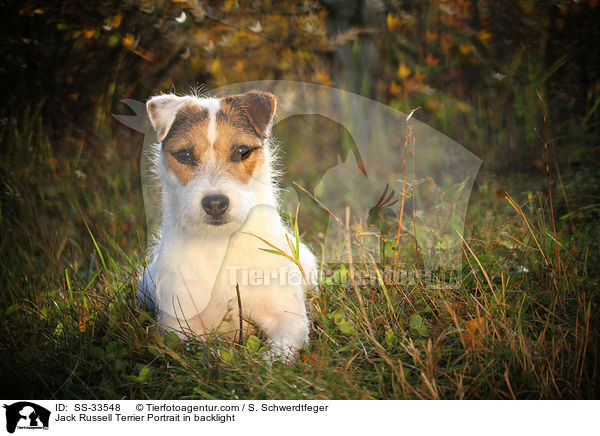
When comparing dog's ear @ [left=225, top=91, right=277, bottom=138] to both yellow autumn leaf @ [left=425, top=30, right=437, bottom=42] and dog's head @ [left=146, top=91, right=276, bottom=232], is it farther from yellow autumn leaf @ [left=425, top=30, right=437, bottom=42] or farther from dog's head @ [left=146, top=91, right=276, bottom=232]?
yellow autumn leaf @ [left=425, top=30, right=437, bottom=42]

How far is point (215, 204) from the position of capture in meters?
2.54

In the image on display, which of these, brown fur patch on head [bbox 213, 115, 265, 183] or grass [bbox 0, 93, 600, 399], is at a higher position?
brown fur patch on head [bbox 213, 115, 265, 183]

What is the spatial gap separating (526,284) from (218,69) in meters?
2.72

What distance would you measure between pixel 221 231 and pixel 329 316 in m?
0.84

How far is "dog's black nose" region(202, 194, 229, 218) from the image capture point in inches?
99.8

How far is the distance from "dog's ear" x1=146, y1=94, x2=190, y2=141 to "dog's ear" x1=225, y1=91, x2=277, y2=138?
0.33 m

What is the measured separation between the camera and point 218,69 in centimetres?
351

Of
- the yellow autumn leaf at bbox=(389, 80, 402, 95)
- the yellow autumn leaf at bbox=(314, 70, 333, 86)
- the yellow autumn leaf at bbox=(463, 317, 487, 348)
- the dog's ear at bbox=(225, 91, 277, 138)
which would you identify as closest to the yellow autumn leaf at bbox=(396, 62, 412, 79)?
the yellow autumn leaf at bbox=(389, 80, 402, 95)

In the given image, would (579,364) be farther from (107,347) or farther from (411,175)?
(107,347)

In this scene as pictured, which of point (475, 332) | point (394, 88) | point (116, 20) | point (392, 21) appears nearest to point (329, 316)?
point (475, 332)

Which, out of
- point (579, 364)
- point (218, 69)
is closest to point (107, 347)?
point (218, 69)

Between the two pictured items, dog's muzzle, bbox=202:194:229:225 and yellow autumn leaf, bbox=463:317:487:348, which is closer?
yellow autumn leaf, bbox=463:317:487:348
